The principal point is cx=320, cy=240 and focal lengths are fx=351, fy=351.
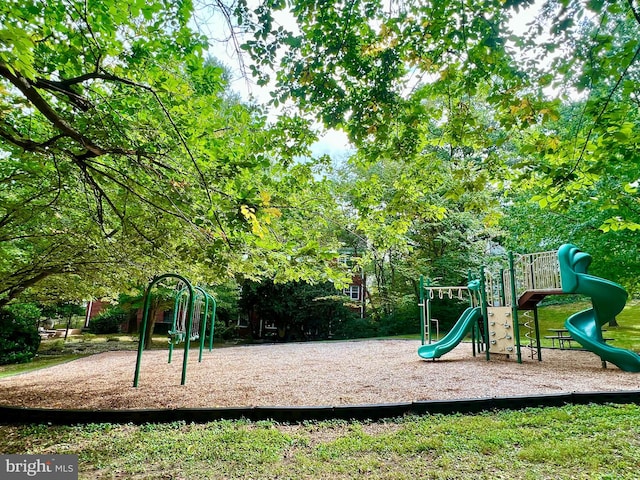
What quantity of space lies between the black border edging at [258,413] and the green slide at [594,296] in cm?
401

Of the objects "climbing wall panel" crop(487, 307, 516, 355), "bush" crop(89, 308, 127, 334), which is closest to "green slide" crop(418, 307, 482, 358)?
"climbing wall panel" crop(487, 307, 516, 355)

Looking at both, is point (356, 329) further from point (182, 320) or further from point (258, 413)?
point (258, 413)

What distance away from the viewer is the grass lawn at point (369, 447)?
2.67 meters

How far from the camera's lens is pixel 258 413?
3.99m

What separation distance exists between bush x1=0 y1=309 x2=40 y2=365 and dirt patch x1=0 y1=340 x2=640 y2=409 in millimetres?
2157

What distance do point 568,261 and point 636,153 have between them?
15.8 feet

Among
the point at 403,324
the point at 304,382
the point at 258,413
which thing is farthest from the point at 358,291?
the point at 258,413

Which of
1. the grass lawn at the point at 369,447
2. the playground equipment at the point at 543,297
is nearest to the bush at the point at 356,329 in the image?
Answer: the playground equipment at the point at 543,297

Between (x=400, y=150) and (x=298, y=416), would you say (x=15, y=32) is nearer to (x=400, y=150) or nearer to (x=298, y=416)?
(x=400, y=150)

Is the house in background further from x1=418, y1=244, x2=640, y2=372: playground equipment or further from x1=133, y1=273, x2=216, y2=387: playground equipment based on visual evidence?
x1=133, y1=273, x2=216, y2=387: playground equipment

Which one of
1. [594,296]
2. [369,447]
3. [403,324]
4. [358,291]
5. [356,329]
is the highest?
[358,291]

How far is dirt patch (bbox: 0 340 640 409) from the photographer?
15.5ft

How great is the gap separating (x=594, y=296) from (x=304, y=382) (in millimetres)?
5964

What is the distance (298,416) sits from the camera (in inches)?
155
